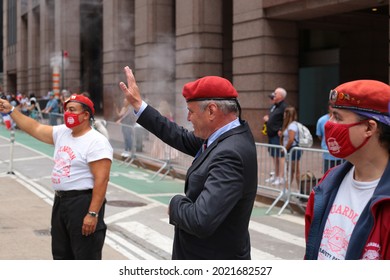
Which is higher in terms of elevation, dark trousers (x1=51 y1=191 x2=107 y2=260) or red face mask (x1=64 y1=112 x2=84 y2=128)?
red face mask (x1=64 y1=112 x2=84 y2=128)

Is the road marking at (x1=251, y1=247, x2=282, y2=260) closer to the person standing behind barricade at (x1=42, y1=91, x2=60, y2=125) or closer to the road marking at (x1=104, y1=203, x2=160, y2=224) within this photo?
the road marking at (x1=104, y1=203, x2=160, y2=224)

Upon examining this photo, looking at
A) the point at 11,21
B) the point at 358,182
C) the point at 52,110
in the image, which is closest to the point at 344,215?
the point at 358,182

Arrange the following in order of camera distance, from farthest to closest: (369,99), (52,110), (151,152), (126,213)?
(52,110), (151,152), (126,213), (369,99)

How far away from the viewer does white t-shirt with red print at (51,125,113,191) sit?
14.2ft

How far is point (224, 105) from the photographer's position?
9.12 ft

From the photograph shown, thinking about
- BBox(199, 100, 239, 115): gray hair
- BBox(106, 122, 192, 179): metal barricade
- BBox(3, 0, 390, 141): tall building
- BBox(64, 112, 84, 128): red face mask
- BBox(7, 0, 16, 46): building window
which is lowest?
BBox(106, 122, 192, 179): metal barricade

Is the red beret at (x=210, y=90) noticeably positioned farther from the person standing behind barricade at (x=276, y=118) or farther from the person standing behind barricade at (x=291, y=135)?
the person standing behind barricade at (x=276, y=118)

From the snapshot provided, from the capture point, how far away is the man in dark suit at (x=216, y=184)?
8.21ft

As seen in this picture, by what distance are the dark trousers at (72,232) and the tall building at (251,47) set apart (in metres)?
11.3

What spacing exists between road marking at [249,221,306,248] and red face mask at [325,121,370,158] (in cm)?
477

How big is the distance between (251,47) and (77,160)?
13.0 m

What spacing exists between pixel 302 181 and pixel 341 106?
631 cm

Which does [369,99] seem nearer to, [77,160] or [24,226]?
[77,160]

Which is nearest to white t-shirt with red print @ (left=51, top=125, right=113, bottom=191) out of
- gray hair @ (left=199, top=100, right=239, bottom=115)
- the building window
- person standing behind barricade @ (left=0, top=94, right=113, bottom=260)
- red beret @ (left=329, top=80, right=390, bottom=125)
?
person standing behind barricade @ (left=0, top=94, right=113, bottom=260)
